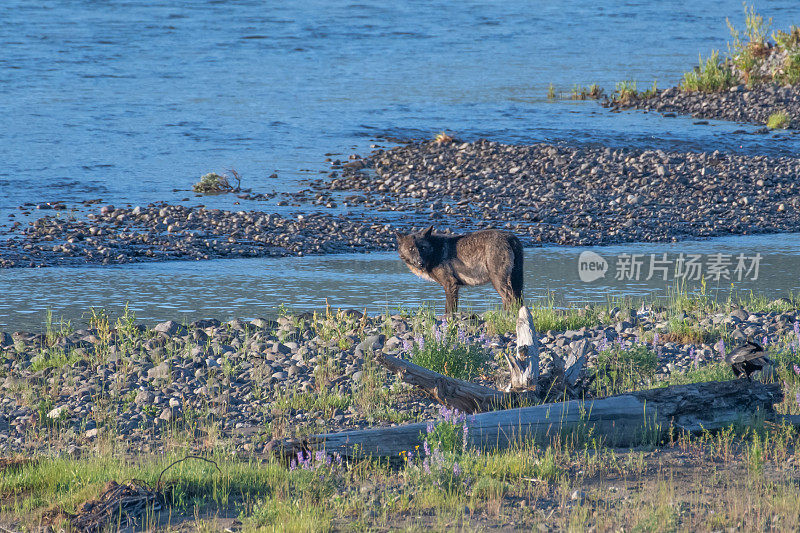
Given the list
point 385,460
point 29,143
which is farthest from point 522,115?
point 385,460

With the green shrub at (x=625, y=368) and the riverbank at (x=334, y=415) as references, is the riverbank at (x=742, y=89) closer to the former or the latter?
the riverbank at (x=334, y=415)

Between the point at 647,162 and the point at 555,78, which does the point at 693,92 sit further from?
the point at 647,162

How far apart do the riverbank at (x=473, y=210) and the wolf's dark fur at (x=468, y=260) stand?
4.61 meters

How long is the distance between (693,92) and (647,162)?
38.1 ft

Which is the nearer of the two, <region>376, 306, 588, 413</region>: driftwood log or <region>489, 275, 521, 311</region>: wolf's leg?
<region>376, 306, 588, 413</region>: driftwood log

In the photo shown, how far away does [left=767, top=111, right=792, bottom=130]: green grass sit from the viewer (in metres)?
25.9

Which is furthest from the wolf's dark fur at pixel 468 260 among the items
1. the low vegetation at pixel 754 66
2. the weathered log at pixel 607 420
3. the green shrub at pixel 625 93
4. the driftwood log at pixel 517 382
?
the low vegetation at pixel 754 66

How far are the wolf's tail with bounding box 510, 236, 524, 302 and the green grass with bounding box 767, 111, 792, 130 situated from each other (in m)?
17.8

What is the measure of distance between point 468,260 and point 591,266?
4303mm

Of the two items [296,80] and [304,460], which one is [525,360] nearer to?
[304,460]

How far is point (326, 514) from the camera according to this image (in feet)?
16.9

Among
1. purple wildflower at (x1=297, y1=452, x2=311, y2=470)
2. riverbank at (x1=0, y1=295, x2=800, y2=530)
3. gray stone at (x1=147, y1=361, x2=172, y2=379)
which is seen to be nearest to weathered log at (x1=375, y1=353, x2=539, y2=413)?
riverbank at (x1=0, y1=295, x2=800, y2=530)

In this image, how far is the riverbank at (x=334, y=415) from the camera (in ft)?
17.7

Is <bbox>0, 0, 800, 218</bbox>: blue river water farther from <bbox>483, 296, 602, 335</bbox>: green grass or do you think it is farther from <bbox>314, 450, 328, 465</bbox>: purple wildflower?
<bbox>314, 450, 328, 465</bbox>: purple wildflower
